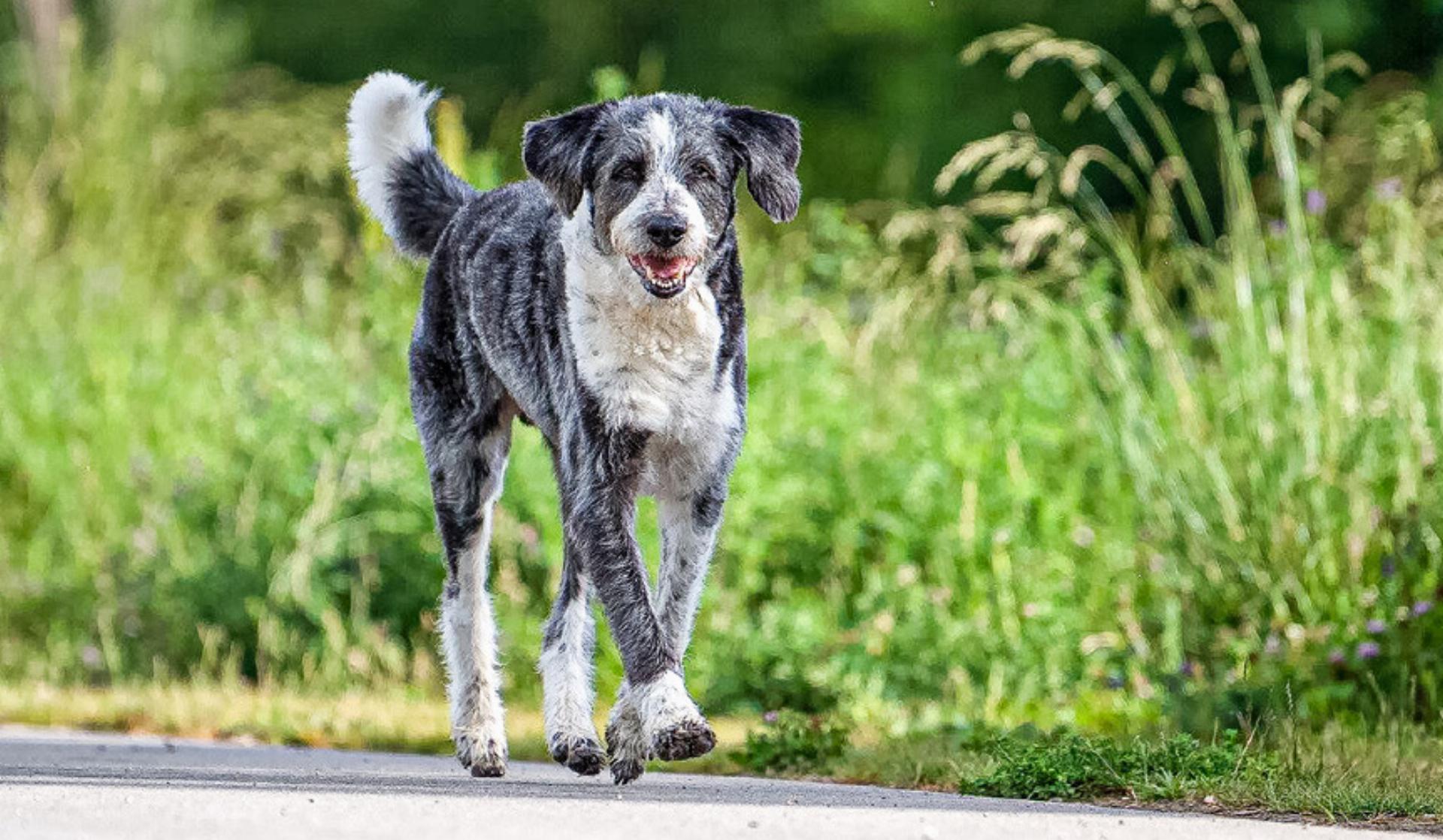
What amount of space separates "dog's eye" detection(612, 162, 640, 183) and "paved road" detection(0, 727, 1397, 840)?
5.41 ft

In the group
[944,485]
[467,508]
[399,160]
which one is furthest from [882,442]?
[467,508]

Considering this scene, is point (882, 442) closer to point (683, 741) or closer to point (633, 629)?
point (633, 629)

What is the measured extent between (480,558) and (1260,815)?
2597 mm

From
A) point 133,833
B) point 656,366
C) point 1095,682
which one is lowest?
point 1095,682

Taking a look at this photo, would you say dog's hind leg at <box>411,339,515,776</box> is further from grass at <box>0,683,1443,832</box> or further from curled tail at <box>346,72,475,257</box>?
grass at <box>0,683,1443,832</box>

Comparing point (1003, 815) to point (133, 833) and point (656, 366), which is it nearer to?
point (656, 366)

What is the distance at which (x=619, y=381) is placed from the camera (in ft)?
22.8

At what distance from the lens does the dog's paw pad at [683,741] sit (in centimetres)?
642

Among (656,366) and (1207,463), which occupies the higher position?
(656,366)

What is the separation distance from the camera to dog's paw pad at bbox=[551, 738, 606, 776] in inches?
281

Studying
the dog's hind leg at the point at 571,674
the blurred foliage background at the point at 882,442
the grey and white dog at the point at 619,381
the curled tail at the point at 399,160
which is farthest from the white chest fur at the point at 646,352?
the blurred foliage background at the point at 882,442

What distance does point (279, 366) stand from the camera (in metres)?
11.6

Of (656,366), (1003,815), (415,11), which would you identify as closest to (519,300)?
(656,366)

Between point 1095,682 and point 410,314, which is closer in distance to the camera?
point 1095,682
